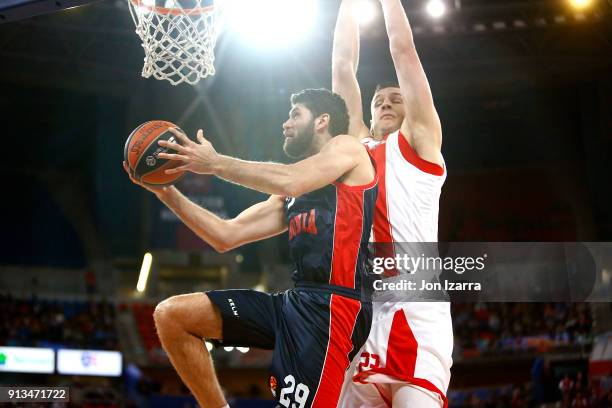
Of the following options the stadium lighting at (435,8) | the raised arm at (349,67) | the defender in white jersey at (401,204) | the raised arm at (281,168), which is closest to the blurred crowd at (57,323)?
the stadium lighting at (435,8)

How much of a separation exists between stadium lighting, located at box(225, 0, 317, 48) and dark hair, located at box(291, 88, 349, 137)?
835cm

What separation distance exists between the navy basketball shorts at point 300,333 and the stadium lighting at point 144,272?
1443cm

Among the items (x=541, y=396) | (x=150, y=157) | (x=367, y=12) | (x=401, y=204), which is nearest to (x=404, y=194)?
(x=401, y=204)

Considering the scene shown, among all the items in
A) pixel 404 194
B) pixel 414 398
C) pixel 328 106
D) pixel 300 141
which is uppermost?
pixel 328 106

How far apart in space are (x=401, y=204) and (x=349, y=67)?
1015 mm

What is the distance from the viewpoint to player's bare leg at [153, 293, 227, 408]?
11.5 ft

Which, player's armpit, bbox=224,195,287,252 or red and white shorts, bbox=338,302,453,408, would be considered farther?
player's armpit, bbox=224,195,287,252

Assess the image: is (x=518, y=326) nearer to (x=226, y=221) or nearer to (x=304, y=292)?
(x=226, y=221)

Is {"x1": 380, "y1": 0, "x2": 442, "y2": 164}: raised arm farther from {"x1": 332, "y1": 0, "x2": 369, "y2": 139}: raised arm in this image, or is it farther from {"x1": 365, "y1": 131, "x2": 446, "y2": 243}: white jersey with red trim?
{"x1": 332, "y1": 0, "x2": 369, "y2": 139}: raised arm

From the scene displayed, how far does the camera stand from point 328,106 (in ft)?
12.9

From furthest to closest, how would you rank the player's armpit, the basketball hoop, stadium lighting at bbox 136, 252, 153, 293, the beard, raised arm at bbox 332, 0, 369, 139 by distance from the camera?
1. stadium lighting at bbox 136, 252, 153, 293
2. the basketball hoop
3. raised arm at bbox 332, 0, 369, 139
4. the player's armpit
5. the beard

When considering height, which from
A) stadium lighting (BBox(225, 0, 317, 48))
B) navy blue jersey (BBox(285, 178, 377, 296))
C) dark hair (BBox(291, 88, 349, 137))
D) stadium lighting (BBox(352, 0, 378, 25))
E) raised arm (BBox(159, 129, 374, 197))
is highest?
stadium lighting (BBox(225, 0, 317, 48))

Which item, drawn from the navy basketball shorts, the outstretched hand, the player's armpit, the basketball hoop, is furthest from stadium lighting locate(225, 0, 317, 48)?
the navy basketball shorts

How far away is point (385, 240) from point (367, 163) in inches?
17.9
